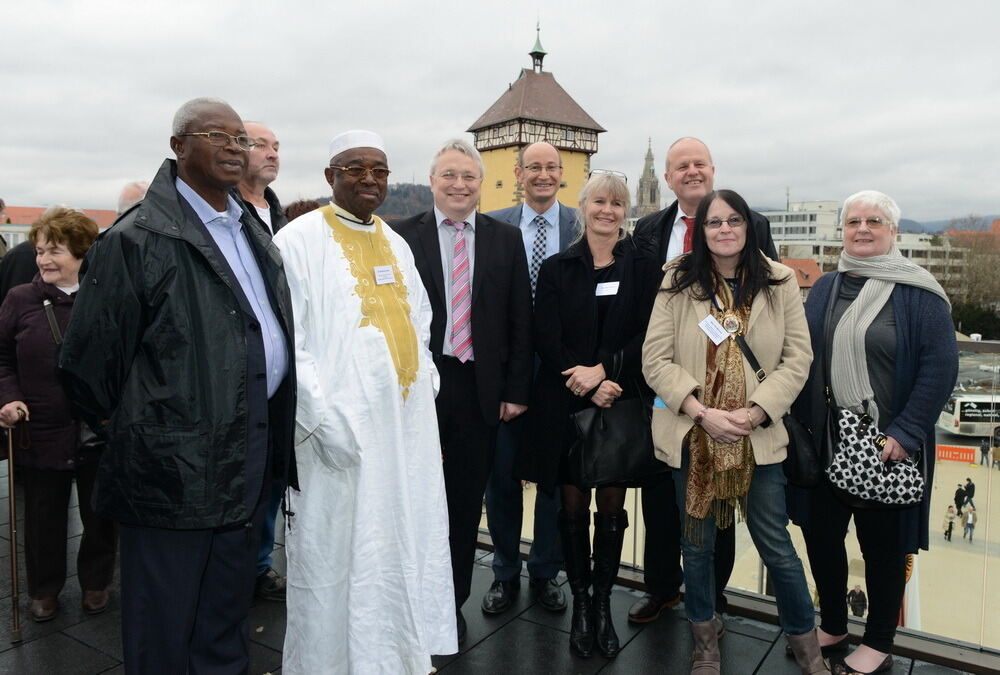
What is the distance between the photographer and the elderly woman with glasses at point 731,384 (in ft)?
8.08

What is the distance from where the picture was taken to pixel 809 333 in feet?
8.34

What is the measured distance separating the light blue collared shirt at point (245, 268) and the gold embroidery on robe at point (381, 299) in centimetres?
32

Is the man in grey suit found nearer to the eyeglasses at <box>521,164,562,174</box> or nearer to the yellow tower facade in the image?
the eyeglasses at <box>521,164,562,174</box>

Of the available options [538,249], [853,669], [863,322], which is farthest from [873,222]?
[853,669]

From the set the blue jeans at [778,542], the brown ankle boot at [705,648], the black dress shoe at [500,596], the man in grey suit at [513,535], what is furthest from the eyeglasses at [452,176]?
the brown ankle boot at [705,648]

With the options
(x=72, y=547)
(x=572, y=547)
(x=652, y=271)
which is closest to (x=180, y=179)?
(x=652, y=271)

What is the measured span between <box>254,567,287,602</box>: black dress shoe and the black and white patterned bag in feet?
7.93

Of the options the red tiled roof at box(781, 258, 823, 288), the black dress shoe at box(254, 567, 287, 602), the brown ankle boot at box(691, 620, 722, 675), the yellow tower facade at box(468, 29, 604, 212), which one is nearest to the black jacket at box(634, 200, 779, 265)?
the brown ankle boot at box(691, 620, 722, 675)

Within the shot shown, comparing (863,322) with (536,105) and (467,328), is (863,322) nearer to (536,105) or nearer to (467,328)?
(467,328)

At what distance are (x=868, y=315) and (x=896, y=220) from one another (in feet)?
1.36

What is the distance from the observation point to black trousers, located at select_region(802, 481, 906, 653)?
8.66ft

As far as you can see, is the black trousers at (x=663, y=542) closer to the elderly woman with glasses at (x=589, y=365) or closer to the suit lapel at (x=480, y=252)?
the elderly woman with glasses at (x=589, y=365)

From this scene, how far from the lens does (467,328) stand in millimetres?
2850

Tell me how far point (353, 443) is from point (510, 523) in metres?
1.25
